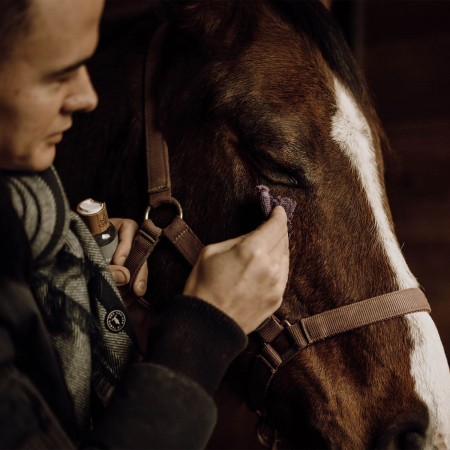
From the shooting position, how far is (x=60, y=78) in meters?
0.60

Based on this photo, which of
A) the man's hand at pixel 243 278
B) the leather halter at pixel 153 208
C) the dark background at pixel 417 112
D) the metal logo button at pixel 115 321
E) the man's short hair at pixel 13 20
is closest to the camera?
the man's short hair at pixel 13 20

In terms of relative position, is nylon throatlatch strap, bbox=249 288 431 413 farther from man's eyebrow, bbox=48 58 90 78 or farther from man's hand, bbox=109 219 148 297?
man's eyebrow, bbox=48 58 90 78

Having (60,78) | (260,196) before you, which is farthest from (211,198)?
(60,78)

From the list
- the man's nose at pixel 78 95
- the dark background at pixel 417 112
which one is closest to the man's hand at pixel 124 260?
the man's nose at pixel 78 95

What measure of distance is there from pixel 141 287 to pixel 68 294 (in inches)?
7.6

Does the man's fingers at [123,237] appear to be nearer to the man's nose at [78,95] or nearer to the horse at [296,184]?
the horse at [296,184]

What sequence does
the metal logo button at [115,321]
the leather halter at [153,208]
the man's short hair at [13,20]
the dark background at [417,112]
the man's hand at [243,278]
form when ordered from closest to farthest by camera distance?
the man's short hair at [13,20], the man's hand at [243,278], the metal logo button at [115,321], the leather halter at [153,208], the dark background at [417,112]

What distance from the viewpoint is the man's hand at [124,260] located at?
864 mm

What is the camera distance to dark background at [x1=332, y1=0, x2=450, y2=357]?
5.60 feet

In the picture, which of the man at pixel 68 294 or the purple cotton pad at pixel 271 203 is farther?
the purple cotton pad at pixel 271 203

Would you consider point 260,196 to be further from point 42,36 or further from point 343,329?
point 42,36

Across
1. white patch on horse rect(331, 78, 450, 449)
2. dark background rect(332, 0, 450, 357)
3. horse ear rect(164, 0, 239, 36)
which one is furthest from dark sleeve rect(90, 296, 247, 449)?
dark background rect(332, 0, 450, 357)

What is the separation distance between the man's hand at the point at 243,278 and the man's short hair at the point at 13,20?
13.8 inches

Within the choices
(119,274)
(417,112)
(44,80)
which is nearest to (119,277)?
(119,274)
